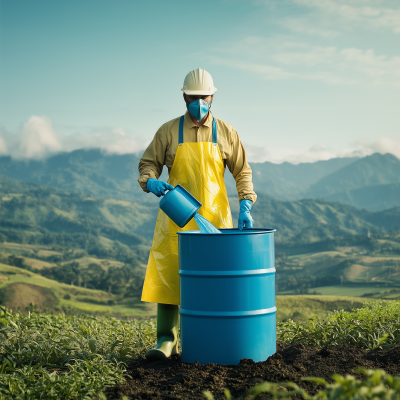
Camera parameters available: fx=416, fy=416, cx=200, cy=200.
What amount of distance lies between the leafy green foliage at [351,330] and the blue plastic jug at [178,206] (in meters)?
1.44

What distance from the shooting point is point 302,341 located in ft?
10.8

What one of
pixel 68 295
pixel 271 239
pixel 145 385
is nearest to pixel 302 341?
pixel 271 239

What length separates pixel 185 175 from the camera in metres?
2.99

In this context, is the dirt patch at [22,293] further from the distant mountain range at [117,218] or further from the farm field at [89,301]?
the distant mountain range at [117,218]

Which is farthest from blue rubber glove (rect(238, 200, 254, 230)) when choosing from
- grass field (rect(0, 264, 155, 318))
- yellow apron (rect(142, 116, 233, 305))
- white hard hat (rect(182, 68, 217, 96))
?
grass field (rect(0, 264, 155, 318))

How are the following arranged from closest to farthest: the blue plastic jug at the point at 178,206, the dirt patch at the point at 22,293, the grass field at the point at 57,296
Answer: the blue plastic jug at the point at 178,206
the dirt patch at the point at 22,293
the grass field at the point at 57,296

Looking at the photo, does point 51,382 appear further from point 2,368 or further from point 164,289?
point 164,289

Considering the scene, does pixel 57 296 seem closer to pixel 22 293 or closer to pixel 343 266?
pixel 22 293

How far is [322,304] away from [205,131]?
199 inches

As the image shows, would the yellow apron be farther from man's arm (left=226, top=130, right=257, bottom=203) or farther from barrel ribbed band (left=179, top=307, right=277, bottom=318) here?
barrel ribbed band (left=179, top=307, right=277, bottom=318)

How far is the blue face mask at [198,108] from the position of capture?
2963 mm

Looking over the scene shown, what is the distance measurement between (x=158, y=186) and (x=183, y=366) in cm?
114

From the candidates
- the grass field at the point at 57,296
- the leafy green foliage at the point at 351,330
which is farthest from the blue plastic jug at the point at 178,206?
the grass field at the point at 57,296

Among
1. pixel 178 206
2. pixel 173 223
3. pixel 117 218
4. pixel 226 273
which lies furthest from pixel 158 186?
pixel 117 218
